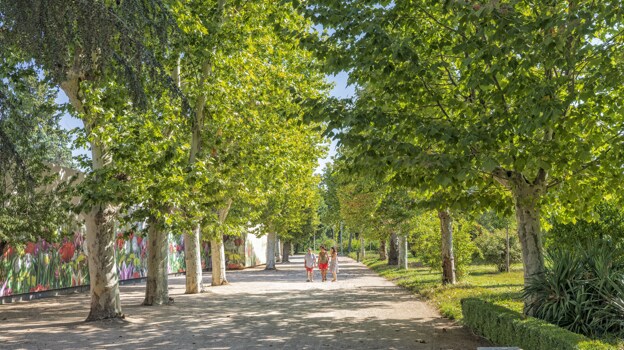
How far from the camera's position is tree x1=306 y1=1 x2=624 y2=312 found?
794 cm

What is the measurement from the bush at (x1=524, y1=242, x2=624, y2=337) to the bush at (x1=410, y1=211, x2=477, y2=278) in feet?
34.5

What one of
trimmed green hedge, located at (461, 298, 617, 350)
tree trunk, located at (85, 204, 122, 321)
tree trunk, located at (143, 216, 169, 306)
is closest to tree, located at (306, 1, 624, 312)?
trimmed green hedge, located at (461, 298, 617, 350)

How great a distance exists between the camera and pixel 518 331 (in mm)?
7961

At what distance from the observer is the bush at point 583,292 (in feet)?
27.0

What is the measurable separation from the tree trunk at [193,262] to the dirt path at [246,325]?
1.92 m

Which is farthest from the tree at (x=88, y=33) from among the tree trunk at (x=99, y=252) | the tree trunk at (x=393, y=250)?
the tree trunk at (x=393, y=250)

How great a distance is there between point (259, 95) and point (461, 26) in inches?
407

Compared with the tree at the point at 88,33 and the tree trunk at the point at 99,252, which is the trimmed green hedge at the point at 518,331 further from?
the tree trunk at the point at 99,252

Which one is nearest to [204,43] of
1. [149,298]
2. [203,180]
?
[203,180]

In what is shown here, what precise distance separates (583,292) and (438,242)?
14.3 meters

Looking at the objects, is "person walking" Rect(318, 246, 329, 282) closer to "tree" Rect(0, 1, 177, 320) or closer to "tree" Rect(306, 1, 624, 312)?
"tree" Rect(306, 1, 624, 312)

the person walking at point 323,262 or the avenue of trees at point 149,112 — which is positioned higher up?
the avenue of trees at point 149,112

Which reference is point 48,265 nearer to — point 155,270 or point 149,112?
point 155,270

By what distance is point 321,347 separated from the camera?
9.34 metres
